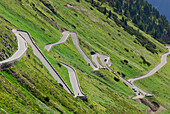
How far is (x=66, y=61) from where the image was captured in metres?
91.0

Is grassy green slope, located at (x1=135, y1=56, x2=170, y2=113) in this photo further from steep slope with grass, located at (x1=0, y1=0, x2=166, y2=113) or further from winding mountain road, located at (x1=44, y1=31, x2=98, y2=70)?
winding mountain road, located at (x1=44, y1=31, x2=98, y2=70)

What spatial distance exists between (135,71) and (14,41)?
89975 mm

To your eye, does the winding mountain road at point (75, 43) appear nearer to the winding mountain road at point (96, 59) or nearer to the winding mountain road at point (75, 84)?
the winding mountain road at point (96, 59)

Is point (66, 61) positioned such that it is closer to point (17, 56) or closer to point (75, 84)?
point (75, 84)

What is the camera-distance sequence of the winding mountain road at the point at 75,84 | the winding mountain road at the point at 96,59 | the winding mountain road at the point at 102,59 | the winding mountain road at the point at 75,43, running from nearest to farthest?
1. the winding mountain road at the point at 75,84
2. the winding mountain road at the point at 96,59
3. the winding mountain road at the point at 75,43
4. the winding mountain road at the point at 102,59

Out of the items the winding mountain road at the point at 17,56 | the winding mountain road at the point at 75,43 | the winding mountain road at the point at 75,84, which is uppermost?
the winding mountain road at the point at 17,56

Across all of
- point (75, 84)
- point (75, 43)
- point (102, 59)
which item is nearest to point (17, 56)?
point (75, 84)

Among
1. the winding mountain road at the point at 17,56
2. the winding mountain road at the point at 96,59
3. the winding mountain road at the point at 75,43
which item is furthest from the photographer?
the winding mountain road at the point at 75,43

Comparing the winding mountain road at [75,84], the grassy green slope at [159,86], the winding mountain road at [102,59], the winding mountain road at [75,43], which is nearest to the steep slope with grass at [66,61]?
the winding mountain road at [75,84]

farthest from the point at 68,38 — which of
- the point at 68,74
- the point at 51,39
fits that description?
the point at 68,74

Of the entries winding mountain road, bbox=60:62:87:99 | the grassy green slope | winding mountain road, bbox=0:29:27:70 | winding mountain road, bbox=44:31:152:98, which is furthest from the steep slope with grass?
the grassy green slope

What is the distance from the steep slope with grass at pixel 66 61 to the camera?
145 ft

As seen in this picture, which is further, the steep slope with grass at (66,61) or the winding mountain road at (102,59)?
the winding mountain road at (102,59)

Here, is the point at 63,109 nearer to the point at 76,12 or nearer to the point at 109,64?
the point at 109,64
